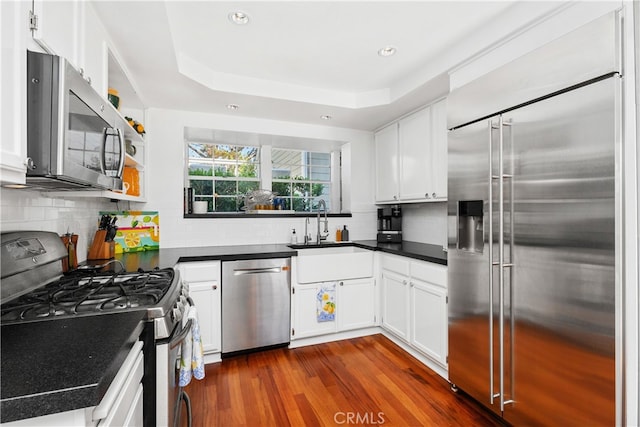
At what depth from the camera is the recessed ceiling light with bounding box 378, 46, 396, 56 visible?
2.19 metres

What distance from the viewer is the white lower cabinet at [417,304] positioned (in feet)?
7.55

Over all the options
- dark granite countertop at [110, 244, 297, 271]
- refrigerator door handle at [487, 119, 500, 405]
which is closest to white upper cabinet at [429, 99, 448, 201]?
refrigerator door handle at [487, 119, 500, 405]

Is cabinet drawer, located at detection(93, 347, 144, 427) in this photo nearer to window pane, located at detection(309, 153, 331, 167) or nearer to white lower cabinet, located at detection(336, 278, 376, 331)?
white lower cabinet, located at detection(336, 278, 376, 331)

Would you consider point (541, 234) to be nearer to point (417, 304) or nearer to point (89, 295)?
point (417, 304)

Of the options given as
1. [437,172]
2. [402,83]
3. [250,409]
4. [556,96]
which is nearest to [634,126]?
[556,96]

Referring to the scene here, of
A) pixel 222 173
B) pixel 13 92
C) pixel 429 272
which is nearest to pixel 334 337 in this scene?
pixel 429 272

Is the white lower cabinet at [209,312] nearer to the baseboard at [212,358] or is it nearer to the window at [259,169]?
the baseboard at [212,358]

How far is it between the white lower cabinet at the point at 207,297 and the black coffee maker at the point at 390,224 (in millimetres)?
1820

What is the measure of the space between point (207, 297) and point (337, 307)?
47.0 inches

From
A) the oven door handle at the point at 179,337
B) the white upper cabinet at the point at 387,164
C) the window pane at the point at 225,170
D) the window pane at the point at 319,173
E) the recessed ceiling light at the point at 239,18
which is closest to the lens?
the oven door handle at the point at 179,337

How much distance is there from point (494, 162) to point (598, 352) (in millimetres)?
1027

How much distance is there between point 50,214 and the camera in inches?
67.7

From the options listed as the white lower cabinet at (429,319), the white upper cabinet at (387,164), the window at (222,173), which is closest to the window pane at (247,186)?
the window at (222,173)

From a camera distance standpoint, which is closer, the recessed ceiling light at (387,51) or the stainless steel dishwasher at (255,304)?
the recessed ceiling light at (387,51)
